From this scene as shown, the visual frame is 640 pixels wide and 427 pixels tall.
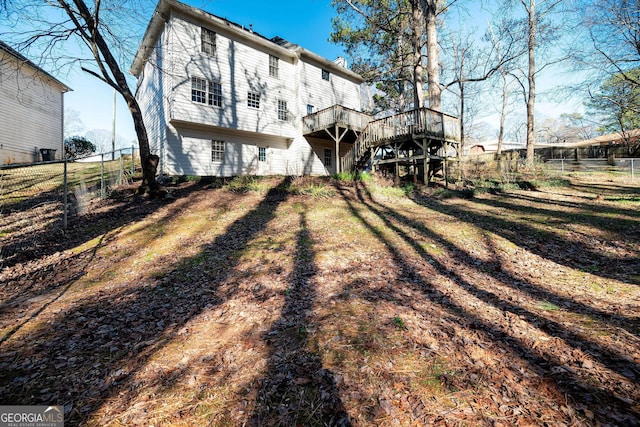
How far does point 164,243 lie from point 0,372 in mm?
3830

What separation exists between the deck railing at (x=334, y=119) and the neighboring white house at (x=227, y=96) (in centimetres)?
80

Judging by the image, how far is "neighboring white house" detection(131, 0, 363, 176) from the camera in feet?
46.5

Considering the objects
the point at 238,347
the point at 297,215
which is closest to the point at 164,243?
the point at 297,215

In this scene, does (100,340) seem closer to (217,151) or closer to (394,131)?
(394,131)

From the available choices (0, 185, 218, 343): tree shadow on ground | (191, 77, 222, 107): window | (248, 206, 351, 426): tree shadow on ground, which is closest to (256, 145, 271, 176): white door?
(191, 77, 222, 107): window

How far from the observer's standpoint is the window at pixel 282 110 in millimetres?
18203

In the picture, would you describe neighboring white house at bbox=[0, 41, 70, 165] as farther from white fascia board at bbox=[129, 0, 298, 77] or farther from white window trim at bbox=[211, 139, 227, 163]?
white window trim at bbox=[211, 139, 227, 163]

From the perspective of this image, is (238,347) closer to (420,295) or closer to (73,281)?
(420,295)

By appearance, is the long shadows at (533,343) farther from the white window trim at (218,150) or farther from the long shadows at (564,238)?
the white window trim at (218,150)

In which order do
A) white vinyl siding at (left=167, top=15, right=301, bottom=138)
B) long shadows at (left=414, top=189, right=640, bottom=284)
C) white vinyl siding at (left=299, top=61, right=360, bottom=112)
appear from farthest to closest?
1. white vinyl siding at (left=299, top=61, right=360, bottom=112)
2. white vinyl siding at (left=167, top=15, right=301, bottom=138)
3. long shadows at (left=414, top=189, right=640, bottom=284)

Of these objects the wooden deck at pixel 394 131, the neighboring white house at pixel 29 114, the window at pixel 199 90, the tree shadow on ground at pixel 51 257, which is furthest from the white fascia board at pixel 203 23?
the tree shadow on ground at pixel 51 257

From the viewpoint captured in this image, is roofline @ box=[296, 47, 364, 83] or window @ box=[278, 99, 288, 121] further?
roofline @ box=[296, 47, 364, 83]

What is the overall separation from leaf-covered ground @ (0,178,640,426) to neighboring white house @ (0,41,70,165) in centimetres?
1482

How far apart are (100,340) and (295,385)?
7.68ft
